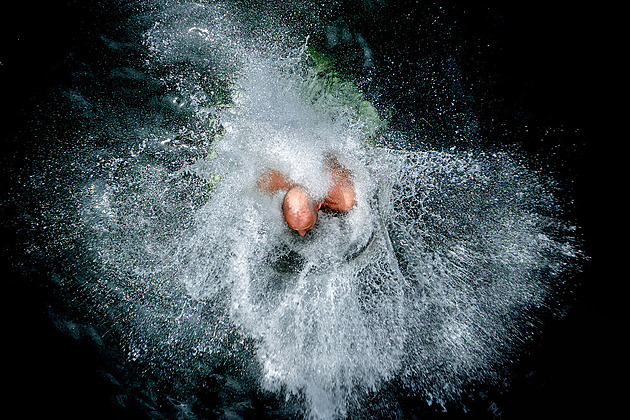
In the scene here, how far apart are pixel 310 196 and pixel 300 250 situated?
639mm

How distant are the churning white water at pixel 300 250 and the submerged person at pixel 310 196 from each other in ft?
0.27

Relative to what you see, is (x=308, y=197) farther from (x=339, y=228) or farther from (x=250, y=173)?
(x=250, y=173)

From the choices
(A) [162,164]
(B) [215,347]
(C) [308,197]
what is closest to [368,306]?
(C) [308,197]

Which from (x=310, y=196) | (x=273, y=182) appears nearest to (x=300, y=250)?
(x=310, y=196)

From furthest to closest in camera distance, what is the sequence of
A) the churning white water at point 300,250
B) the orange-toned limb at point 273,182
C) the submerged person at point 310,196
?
the orange-toned limb at point 273,182 < the churning white water at point 300,250 < the submerged person at point 310,196

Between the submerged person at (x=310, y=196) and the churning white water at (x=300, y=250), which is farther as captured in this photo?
the churning white water at (x=300, y=250)

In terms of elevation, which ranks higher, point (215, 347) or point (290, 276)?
point (290, 276)

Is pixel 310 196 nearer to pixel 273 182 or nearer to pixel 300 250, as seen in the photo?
pixel 273 182

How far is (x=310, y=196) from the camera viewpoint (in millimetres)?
2428

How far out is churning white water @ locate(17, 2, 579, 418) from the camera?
8.29 ft

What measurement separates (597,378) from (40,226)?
5372 mm

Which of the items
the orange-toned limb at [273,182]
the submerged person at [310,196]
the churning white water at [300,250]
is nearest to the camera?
the submerged person at [310,196]

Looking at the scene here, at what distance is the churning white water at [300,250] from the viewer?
99.5 inches

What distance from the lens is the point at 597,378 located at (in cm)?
232
